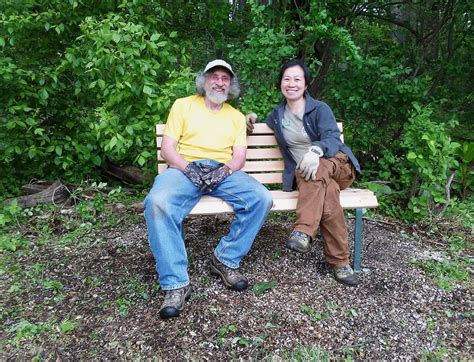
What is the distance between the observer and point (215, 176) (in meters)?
3.18

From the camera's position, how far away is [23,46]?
4.53 meters

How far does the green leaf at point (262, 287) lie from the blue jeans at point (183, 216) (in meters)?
0.20

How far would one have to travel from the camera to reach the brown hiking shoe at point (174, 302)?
9.02 ft

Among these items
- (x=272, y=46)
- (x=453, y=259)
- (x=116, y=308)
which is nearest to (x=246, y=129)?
(x=272, y=46)

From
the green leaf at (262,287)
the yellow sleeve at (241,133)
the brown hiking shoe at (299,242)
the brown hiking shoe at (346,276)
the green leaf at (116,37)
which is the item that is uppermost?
the green leaf at (116,37)

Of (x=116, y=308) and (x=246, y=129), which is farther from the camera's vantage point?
(x=246, y=129)

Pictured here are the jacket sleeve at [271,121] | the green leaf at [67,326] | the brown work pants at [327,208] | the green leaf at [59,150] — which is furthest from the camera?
the green leaf at [59,150]

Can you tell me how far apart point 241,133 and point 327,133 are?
0.66 meters

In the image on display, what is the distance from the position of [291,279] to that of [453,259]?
4.95ft

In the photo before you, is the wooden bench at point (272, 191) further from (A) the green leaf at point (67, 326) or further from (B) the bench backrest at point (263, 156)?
(A) the green leaf at point (67, 326)

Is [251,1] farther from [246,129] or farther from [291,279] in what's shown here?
[291,279]

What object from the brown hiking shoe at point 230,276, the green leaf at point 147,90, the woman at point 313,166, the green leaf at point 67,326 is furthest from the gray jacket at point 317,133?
the green leaf at point 67,326

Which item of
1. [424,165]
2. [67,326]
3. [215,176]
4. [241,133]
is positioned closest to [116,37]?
[241,133]

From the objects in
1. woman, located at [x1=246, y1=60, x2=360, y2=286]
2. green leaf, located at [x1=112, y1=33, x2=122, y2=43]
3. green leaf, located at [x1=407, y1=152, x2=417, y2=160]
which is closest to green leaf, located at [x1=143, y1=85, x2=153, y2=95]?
green leaf, located at [x1=112, y1=33, x2=122, y2=43]
